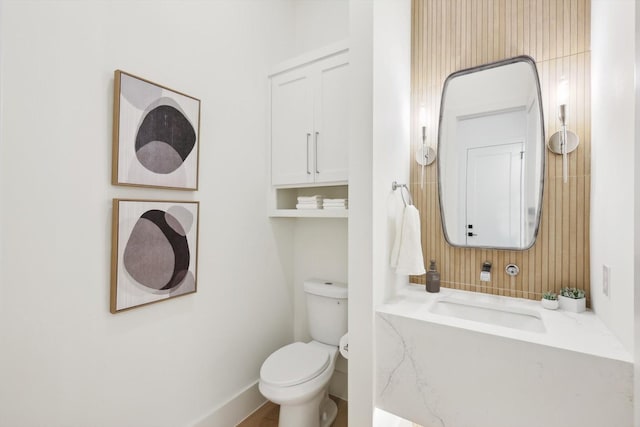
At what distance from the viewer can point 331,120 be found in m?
1.85

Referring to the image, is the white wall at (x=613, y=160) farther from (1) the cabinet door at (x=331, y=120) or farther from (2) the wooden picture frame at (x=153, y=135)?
(2) the wooden picture frame at (x=153, y=135)

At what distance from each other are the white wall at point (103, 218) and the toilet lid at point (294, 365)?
0.30 metres

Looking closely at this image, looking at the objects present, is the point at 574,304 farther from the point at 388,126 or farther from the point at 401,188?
the point at 388,126

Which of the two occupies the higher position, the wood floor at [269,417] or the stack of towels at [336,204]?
the stack of towels at [336,204]

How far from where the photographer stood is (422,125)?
1.84 m

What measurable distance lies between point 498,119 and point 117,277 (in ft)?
6.52

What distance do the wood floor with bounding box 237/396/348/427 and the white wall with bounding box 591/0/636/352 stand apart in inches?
59.8

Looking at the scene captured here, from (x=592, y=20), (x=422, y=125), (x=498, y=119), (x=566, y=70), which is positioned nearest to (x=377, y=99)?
(x=422, y=125)

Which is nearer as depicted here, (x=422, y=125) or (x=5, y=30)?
(x=5, y=30)

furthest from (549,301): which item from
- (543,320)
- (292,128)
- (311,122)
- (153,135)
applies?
(153,135)

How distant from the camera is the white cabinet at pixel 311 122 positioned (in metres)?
1.81

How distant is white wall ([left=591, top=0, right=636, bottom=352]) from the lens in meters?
0.98

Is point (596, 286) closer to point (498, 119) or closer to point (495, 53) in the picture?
point (498, 119)

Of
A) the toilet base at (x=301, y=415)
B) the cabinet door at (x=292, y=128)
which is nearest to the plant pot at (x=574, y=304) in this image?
the toilet base at (x=301, y=415)
